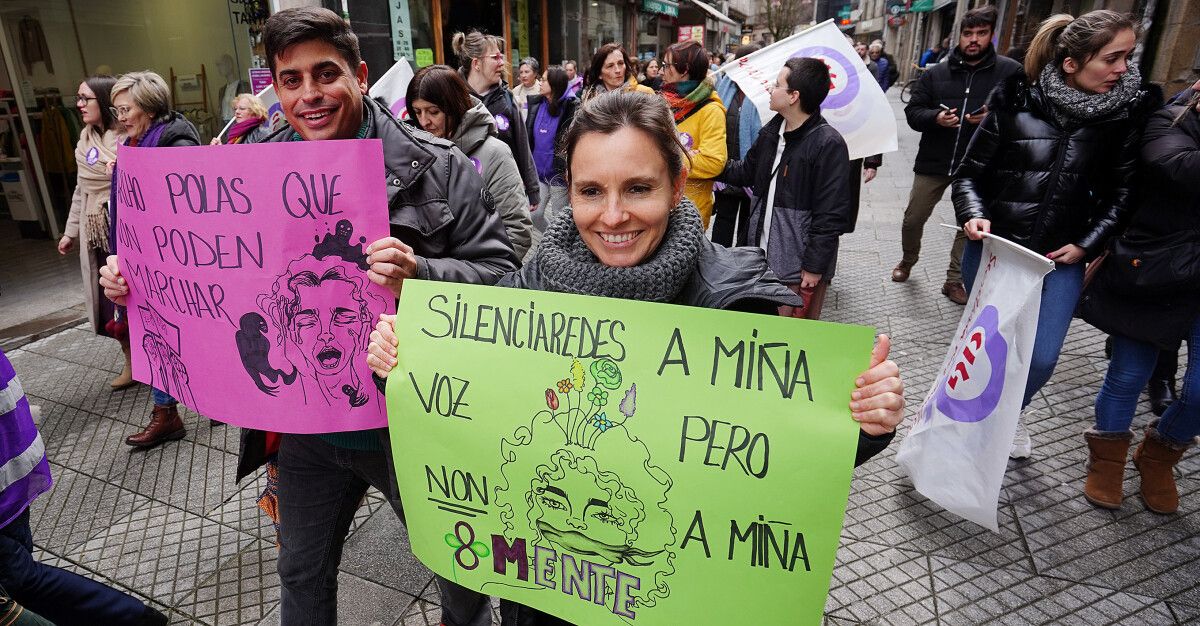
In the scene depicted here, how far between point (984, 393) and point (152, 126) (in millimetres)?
4058

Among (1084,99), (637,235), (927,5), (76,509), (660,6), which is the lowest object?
(76,509)

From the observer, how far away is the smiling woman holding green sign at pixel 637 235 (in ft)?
4.61

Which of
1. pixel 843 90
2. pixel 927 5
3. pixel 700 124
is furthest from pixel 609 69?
pixel 927 5

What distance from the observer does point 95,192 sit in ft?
12.5

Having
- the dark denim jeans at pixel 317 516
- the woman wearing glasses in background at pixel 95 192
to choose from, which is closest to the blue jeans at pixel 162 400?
the woman wearing glasses in background at pixel 95 192

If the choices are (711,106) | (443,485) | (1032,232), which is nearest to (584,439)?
(443,485)

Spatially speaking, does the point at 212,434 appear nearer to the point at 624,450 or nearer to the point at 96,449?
the point at 96,449

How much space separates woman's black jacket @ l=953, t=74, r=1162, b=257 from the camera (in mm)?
2729

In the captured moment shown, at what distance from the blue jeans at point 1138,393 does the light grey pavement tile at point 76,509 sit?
4.31m

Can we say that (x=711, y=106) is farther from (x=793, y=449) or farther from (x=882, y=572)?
(x=793, y=449)

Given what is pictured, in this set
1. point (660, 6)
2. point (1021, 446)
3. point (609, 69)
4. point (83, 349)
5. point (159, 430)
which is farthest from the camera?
point (660, 6)

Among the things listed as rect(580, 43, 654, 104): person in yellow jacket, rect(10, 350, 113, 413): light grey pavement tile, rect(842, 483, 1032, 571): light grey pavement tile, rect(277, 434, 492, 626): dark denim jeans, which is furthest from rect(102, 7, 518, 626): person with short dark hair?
rect(580, 43, 654, 104): person in yellow jacket

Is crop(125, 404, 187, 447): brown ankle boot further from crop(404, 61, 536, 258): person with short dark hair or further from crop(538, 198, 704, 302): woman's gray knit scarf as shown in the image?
crop(538, 198, 704, 302): woman's gray knit scarf

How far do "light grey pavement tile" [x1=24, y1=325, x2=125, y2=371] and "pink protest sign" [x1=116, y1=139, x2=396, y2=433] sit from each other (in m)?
3.39
